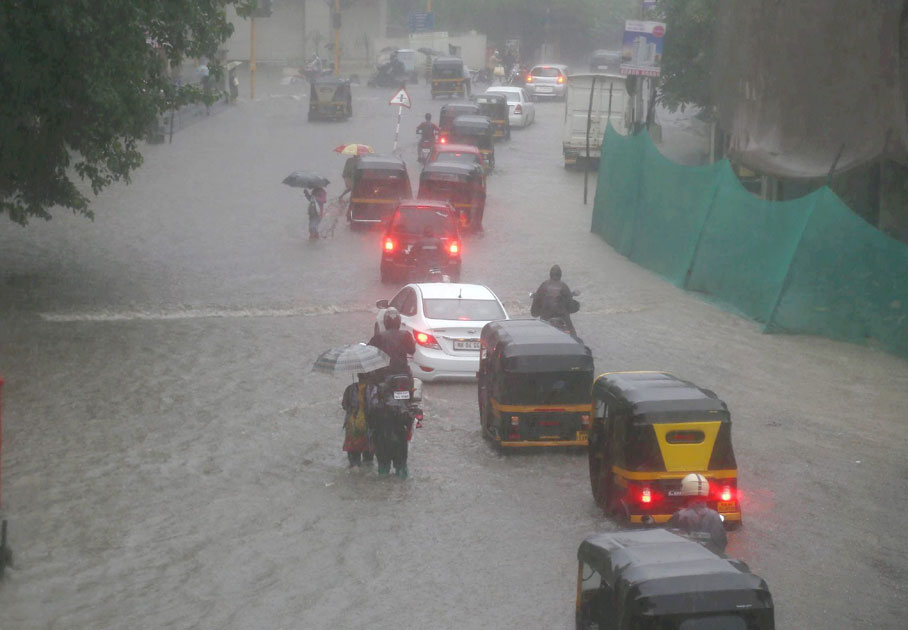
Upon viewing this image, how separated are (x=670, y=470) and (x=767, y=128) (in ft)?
53.4

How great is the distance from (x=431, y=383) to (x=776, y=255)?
6.75m

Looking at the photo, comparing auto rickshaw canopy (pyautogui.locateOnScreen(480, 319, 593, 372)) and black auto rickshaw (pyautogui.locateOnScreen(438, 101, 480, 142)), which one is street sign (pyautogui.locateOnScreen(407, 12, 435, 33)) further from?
auto rickshaw canopy (pyautogui.locateOnScreen(480, 319, 593, 372))

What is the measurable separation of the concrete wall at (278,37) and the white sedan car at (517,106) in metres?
30.1

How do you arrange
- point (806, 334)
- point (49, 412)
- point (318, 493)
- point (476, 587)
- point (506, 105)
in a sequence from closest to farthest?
point (476, 587), point (318, 493), point (49, 412), point (806, 334), point (506, 105)

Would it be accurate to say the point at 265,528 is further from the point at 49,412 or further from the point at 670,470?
the point at 49,412

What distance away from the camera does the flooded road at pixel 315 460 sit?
10.4 meters

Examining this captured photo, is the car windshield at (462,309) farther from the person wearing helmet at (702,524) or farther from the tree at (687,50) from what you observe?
the tree at (687,50)

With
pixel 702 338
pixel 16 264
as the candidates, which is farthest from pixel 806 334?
pixel 16 264

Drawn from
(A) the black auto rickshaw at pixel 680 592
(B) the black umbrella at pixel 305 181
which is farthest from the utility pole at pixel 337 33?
(A) the black auto rickshaw at pixel 680 592

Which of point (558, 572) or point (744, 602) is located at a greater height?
point (744, 602)

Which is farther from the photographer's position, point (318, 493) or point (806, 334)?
point (806, 334)

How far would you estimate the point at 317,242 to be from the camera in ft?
96.7

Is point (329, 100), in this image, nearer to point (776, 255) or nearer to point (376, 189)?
point (376, 189)

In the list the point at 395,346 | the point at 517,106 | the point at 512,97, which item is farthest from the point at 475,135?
the point at 395,346
